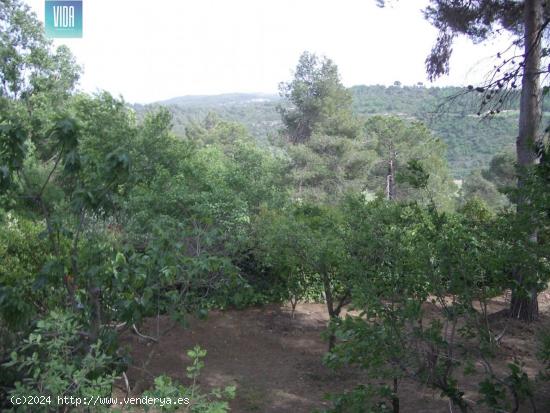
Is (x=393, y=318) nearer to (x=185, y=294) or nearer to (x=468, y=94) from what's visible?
(x=185, y=294)

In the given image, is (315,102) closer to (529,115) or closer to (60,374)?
(529,115)

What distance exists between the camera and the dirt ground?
5.14 metres

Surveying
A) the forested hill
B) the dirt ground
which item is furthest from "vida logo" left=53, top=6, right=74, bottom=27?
the forested hill

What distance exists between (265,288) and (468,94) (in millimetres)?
4693

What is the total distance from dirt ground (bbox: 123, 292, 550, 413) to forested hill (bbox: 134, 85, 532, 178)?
2.65 metres

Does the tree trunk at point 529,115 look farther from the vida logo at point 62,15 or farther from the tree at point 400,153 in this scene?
the tree at point 400,153

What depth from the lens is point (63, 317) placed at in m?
2.31

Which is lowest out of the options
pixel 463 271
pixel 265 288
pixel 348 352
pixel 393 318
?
pixel 265 288

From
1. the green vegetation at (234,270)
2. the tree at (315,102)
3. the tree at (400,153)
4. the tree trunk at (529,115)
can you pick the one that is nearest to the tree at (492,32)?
the tree trunk at (529,115)

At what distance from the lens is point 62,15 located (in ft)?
27.9

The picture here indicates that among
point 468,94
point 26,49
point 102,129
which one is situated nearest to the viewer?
point 468,94

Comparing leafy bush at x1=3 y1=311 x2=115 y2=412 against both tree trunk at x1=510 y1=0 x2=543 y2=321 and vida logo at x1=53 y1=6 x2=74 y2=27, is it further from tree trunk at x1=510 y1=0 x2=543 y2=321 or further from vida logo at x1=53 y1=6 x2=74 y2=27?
vida logo at x1=53 y1=6 x2=74 y2=27

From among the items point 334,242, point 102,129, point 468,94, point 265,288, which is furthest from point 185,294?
point 102,129

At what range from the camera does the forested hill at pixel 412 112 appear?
609 cm
